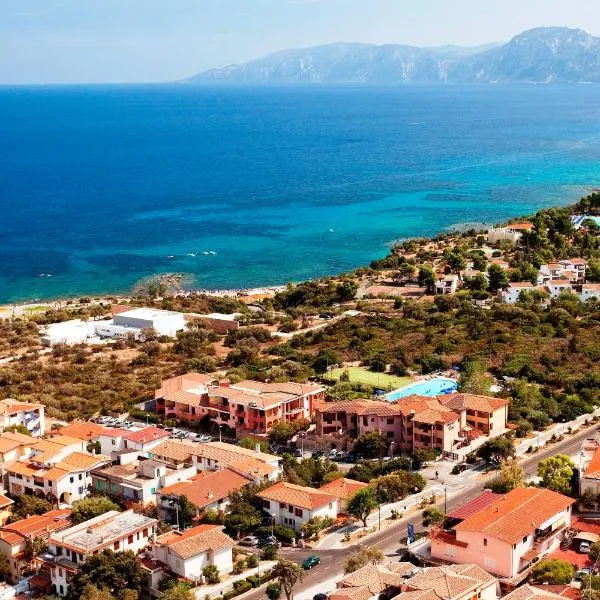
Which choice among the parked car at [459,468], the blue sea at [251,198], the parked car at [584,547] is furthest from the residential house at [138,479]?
the blue sea at [251,198]

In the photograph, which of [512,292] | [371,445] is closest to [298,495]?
[371,445]

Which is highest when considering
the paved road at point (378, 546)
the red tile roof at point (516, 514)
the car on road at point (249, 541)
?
the red tile roof at point (516, 514)

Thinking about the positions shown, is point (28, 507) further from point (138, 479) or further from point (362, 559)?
point (362, 559)

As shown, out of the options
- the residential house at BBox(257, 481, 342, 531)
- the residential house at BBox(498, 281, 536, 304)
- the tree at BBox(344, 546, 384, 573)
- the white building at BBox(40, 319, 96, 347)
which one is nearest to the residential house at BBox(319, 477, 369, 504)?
the residential house at BBox(257, 481, 342, 531)

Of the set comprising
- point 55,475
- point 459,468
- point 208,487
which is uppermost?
point 55,475

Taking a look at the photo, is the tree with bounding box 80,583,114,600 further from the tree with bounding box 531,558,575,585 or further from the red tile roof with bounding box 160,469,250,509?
the tree with bounding box 531,558,575,585

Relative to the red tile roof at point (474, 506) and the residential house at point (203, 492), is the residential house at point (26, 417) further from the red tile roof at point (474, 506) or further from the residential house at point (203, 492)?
the red tile roof at point (474, 506)
